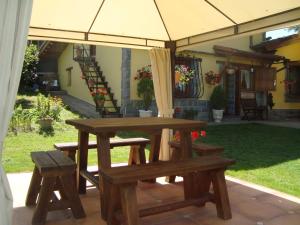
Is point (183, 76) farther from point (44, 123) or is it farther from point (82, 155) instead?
point (82, 155)

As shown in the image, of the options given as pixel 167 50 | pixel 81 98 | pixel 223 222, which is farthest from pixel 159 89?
pixel 81 98

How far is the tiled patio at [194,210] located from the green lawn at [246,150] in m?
0.57

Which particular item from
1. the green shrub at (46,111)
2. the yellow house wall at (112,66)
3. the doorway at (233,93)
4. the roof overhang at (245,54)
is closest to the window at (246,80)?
the doorway at (233,93)

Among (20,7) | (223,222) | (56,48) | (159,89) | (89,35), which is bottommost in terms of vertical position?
(223,222)

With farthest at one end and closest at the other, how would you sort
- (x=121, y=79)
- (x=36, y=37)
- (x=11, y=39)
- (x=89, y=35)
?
1. (x=121, y=79)
2. (x=89, y=35)
3. (x=36, y=37)
4. (x=11, y=39)

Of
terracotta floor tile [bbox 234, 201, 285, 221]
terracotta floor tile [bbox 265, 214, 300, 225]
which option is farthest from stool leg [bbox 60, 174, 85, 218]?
terracotta floor tile [bbox 265, 214, 300, 225]

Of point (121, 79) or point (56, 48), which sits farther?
point (56, 48)

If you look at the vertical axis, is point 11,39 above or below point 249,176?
above

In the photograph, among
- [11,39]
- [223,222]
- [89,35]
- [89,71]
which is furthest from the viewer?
[89,71]

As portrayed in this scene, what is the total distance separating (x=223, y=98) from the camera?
11.8m

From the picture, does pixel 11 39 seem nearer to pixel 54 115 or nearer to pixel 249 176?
pixel 249 176

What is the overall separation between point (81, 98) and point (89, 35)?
8350 mm

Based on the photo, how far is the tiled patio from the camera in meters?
3.17

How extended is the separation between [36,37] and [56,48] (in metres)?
11.7
